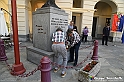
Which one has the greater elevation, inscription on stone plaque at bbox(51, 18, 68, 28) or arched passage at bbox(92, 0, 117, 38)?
arched passage at bbox(92, 0, 117, 38)

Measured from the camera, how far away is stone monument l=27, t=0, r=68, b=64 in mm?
3750

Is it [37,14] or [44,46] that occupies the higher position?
[37,14]

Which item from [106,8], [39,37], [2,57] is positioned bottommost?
[2,57]

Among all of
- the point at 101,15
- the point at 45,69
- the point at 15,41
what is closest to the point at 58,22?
the point at 15,41

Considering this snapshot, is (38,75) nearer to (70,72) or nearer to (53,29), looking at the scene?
(70,72)

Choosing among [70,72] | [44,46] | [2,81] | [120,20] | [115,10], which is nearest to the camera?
[2,81]

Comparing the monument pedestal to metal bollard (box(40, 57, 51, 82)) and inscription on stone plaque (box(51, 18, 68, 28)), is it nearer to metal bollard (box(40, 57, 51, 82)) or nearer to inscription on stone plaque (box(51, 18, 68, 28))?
inscription on stone plaque (box(51, 18, 68, 28))

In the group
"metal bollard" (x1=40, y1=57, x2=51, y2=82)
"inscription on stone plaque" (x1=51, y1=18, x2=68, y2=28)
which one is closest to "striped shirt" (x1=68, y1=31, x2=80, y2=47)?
"inscription on stone plaque" (x1=51, y1=18, x2=68, y2=28)

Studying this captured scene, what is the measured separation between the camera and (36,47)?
4.52 m

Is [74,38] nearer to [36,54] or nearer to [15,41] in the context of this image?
[36,54]

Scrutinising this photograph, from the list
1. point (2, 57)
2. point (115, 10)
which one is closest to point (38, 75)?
point (2, 57)

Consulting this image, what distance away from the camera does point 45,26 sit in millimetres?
3867

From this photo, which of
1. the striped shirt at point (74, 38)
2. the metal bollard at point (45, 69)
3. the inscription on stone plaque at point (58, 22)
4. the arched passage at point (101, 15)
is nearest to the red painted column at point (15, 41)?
the inscription on stone plaque at point (58, 22)

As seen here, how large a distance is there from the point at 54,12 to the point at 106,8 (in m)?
13.0
